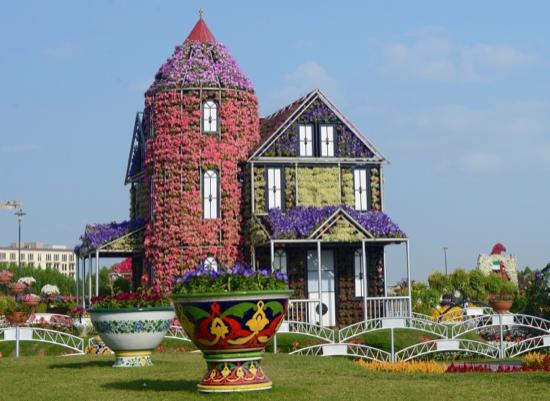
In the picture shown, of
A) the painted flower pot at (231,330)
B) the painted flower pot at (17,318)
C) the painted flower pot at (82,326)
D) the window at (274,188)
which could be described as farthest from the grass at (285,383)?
the window at (274,188)

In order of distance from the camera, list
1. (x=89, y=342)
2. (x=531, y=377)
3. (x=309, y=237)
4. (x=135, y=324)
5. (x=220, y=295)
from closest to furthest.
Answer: (x=220, y=295)
(x=531, y=377)
(x=135, y=324)
(x=89, y=342)
(x=309, y=237)

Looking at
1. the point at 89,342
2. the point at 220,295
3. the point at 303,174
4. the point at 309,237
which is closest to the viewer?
the point at 220,295

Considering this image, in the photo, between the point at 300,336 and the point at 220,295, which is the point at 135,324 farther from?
the point at 300,336

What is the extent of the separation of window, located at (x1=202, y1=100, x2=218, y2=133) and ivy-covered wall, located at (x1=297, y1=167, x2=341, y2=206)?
11.9ft

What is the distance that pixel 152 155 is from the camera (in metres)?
37.7

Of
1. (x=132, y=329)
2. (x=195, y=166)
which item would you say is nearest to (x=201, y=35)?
(x=195, y=166)

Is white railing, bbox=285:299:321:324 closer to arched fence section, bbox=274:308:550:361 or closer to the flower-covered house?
the flower-covered house

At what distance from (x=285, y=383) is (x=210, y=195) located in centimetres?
2315

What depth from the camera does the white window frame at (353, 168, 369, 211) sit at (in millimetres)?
37906

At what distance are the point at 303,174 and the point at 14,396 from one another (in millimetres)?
24815

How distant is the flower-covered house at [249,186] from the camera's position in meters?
36.7

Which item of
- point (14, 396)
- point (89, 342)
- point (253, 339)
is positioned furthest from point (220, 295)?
point (89, 342)

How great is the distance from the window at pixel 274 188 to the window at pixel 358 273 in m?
3.51

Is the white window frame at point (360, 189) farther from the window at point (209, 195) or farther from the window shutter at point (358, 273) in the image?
the window at point (209, 195)
